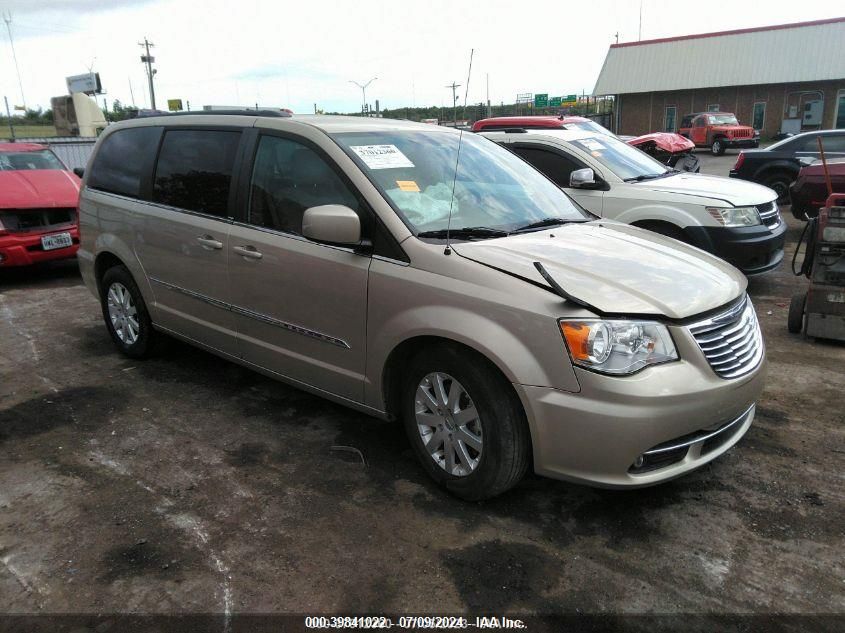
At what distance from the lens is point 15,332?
6.18 metres

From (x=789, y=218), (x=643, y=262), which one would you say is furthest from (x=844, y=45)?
(x=643, y=262)

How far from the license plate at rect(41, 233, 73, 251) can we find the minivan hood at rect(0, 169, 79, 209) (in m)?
0.40

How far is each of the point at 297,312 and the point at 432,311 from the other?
0.99 meters

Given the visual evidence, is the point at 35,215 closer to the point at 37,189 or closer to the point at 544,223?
the point at 37,189

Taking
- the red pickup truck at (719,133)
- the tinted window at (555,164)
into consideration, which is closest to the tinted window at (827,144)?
the tinted window at (555,164)

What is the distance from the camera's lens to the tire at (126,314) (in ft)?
16.4

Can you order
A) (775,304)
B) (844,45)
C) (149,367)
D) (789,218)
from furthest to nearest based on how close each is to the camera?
(844,45)
(789,218)
(775,304)
(149,367)

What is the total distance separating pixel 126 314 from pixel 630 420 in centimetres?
414

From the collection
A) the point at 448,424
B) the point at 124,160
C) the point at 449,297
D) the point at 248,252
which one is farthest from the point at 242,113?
the point at 448,424

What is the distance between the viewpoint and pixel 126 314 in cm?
518

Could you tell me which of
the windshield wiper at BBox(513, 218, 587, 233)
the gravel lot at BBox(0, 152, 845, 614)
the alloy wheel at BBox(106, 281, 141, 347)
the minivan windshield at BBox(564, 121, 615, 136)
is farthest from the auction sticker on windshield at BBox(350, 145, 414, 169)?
the minivan windshield at BBox(564, 121, 615, 136)

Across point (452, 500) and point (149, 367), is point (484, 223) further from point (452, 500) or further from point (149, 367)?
point (149, 367)

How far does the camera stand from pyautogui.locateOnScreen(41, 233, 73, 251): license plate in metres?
8.03

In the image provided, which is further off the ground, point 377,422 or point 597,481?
point 597,481
